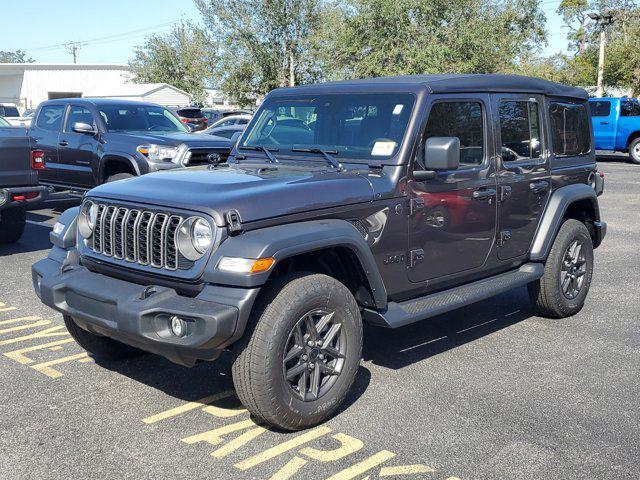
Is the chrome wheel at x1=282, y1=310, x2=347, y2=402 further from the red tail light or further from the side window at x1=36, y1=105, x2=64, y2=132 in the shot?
the side window at x1=36, y1=105, x2=64, y2=132

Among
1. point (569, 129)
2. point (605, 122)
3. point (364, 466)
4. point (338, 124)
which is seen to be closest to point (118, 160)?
point (338, 124)

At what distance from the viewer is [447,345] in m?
5.56

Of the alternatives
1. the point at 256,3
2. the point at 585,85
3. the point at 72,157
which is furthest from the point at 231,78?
the point at 72,157

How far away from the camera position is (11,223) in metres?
9.19

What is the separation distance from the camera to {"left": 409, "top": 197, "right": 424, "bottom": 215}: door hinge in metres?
4.64

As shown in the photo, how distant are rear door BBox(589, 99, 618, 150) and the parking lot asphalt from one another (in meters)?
18.5

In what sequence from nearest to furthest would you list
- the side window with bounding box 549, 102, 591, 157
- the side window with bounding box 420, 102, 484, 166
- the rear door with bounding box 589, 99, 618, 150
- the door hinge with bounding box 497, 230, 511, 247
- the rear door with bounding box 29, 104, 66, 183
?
1. the side window with bounding box 420, 102, 484, 166
2. the door hinge with bounding box 497, 230, 511, 247
3. the side window with bounding box 549, 102, 591, 157
4. the rear door with bounding box 29, 104, 66, 183
5. the rear door with bounding box 589, 99, 618, 150

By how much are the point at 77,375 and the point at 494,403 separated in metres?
2.66

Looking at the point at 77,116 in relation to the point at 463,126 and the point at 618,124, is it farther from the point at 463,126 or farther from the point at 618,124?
the point at 618,124

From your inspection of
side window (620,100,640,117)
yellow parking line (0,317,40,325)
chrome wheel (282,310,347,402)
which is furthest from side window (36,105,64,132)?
side window (620,100,640,117)

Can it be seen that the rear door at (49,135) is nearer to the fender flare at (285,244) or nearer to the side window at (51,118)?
the side window at (51,118)

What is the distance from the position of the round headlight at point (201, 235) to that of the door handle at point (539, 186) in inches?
114

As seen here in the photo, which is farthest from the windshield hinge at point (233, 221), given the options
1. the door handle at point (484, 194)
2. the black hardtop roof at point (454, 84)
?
the door handle at point (484, 194)

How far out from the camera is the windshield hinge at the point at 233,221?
3771 mm
